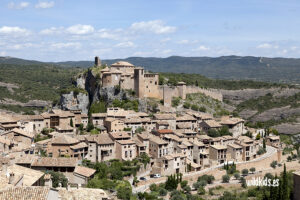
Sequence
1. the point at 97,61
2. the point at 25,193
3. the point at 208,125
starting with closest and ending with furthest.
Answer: the point at 25,193
the point at 208,125
the point at 97,61

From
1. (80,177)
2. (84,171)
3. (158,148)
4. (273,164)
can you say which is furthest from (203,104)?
(80,177)

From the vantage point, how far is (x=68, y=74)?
137625 mm

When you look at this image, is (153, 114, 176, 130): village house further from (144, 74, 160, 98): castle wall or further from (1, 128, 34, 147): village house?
(1, 128, 34, 147): village house

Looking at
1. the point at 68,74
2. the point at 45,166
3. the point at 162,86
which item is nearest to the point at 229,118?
the point at 162,86

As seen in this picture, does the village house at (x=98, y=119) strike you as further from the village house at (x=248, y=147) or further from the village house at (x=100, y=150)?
the village house at (x=248, y=147)

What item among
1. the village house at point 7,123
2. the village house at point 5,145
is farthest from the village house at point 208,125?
the village house at point 5,145

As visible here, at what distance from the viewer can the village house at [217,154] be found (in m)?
49.7

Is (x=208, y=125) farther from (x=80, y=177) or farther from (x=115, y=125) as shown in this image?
(x=80, y=177)

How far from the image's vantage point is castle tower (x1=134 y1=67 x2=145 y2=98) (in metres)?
61.9

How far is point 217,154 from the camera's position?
49.8m

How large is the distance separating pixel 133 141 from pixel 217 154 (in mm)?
11472

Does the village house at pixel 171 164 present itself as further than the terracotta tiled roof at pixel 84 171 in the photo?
Yes

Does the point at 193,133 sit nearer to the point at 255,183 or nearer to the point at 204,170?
the point at 204,170

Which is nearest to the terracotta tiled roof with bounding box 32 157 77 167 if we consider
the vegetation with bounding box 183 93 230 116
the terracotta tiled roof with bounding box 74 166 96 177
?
the terracotta tiled roof with bounding box 74 166 96 177
